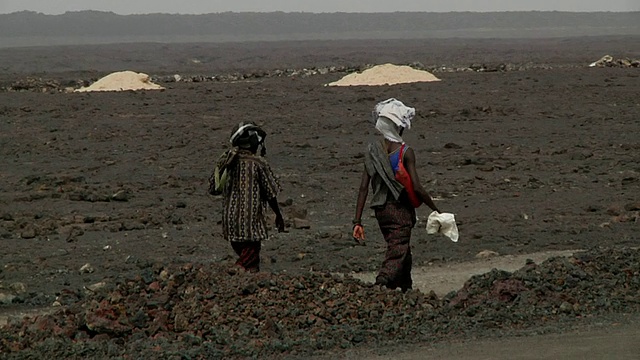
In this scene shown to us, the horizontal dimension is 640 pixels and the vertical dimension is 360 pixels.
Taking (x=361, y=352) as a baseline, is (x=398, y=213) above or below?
above

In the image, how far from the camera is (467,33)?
397ft

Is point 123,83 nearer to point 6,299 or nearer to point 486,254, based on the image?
point 486,254

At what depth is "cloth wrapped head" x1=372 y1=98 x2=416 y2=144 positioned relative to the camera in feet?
25.6

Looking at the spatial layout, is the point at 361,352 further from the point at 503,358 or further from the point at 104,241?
the point at 104,241

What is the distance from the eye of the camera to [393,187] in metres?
7.89

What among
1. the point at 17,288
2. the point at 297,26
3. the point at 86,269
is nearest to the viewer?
the point at 17,288

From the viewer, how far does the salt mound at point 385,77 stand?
30.0m

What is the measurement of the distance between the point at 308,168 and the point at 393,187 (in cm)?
949

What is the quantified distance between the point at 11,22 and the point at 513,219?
11017 cm

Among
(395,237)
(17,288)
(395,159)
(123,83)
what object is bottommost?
(123,83)

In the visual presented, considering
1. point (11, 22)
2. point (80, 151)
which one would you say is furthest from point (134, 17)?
point (80, 151)

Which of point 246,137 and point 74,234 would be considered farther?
point 74,234

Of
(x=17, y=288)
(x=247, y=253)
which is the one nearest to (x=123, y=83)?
(x=17, y=288)

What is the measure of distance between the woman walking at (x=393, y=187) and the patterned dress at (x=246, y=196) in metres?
0.73
